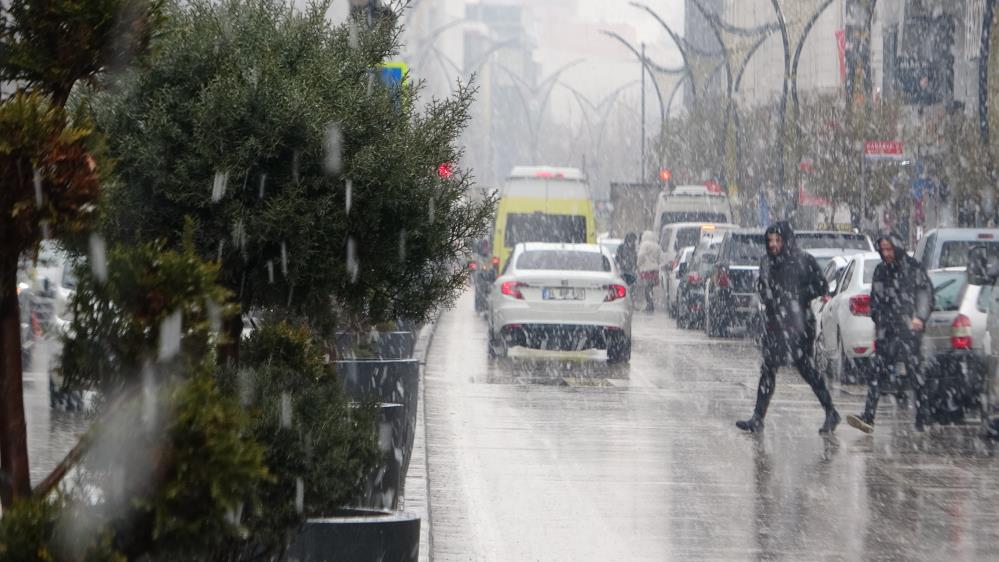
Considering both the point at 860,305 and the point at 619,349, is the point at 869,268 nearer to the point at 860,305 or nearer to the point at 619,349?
the point at 860,305

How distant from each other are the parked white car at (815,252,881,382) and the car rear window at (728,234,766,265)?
294 inches

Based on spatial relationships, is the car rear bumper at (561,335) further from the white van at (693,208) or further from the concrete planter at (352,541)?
the white van at (693,208)

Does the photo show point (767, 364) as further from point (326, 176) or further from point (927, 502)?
point (326, 176)

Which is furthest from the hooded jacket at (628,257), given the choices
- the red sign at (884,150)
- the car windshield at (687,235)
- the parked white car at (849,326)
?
the parked white car at (849,326)

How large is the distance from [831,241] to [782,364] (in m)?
13.2

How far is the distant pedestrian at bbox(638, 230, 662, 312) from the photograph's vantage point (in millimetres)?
37906

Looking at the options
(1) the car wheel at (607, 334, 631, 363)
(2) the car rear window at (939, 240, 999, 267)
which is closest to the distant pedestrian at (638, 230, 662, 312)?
(1) the car wheel at (607, 334, 631, 363)

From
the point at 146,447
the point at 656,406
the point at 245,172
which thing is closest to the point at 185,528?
the point at 146,447

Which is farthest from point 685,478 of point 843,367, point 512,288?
point 512,288

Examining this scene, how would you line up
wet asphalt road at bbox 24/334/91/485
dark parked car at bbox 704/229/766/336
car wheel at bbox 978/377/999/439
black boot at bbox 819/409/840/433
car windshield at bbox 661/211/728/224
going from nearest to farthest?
wet asphalt road at bbox 24/334/91/485 → car wheel at bbox 978/377/999/439 → black boot at bbox 819/409/840/433 → dark parked car at bbox 704/229/766/336 → car windshield at bbox 661/211/728/224

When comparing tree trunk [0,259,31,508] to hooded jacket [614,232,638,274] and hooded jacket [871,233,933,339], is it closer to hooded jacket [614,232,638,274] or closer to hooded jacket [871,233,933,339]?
hooded jacket [871,233,933,339]

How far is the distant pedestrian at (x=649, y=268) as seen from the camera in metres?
37.9

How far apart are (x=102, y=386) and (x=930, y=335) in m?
12.0

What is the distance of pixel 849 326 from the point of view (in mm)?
18438
